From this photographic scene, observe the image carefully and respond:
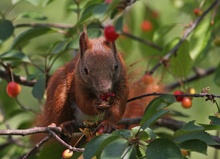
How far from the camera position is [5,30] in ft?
9.94

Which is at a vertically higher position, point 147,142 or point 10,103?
point 147,142

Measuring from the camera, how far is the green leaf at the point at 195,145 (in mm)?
2018

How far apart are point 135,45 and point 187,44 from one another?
4.00ft

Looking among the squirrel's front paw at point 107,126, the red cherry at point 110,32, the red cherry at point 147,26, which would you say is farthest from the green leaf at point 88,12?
the red cherry at point 147,26

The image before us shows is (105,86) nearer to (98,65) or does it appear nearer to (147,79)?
(98,65)

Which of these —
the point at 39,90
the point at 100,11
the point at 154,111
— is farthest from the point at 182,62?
the point at 154,111

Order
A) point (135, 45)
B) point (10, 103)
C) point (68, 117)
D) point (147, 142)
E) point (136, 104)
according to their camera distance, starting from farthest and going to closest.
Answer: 1. point (135, 45)
2. point (10, 103)
3. point (136, 104)
4. point (68, 117)
5. point (147, 142)

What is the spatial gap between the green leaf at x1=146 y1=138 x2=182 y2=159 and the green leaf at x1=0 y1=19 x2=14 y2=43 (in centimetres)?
130

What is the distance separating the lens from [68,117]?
2.98 m

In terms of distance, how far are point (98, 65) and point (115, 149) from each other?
84 cm

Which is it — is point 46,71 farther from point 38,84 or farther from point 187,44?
point 187,44

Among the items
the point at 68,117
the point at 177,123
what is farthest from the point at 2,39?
the point at 177,123

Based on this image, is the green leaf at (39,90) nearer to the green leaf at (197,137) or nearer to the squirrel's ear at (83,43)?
the squirrel's ear at (83,43)

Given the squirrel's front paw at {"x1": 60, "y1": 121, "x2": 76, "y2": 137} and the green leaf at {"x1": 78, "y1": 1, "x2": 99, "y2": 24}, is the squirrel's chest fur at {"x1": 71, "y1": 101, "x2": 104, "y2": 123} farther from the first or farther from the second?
the green leaf at {"x1": 78, "y1": 1, "x2": 99, "y2": 24}
